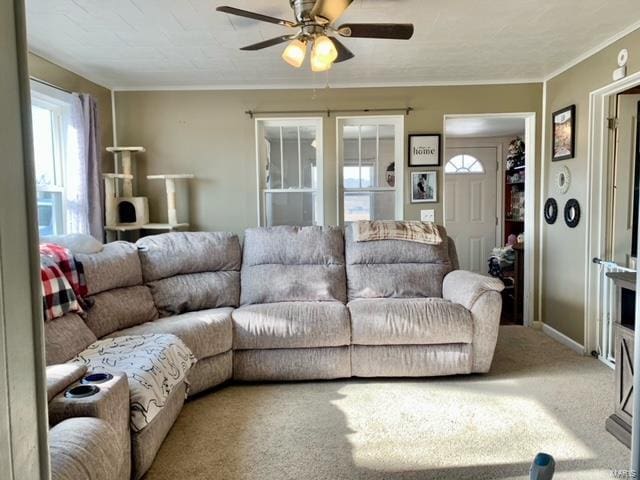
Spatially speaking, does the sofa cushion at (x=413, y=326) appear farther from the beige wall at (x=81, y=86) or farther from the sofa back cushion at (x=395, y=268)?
the beige wall at (x=81, y=86)

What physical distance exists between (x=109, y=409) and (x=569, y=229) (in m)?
3.57

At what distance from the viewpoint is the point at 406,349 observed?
288cm

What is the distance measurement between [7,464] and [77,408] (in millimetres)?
1230

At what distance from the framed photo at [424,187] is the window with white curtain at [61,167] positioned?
2.91 m

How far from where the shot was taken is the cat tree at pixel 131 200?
12.7 ft

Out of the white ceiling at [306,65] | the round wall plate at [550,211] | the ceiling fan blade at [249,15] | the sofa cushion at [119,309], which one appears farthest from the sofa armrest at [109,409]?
the round wall plate at [550,211]

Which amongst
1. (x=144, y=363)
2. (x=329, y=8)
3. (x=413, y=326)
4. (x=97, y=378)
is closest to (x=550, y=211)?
(x=413, y=326)

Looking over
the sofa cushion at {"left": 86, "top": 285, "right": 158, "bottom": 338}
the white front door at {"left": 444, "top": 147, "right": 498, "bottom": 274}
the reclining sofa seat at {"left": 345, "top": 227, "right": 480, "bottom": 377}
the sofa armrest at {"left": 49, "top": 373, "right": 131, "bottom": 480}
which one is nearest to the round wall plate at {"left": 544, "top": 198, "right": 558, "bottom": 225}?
the reclining sofa seat at {"left": 345, "top": 227, "right": 480, "bottom": 377}

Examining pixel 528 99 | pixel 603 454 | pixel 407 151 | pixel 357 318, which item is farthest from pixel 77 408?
pixel 528 99

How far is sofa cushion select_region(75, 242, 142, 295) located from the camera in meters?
2.64

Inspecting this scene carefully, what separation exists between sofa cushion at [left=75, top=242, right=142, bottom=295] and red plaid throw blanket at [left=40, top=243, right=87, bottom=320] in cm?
8

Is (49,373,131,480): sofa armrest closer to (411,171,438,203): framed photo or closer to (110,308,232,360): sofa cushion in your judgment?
(110,308,232,360): sofa cushion

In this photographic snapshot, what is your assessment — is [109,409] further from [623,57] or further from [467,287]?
[623,57]

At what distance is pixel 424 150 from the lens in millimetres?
4137
